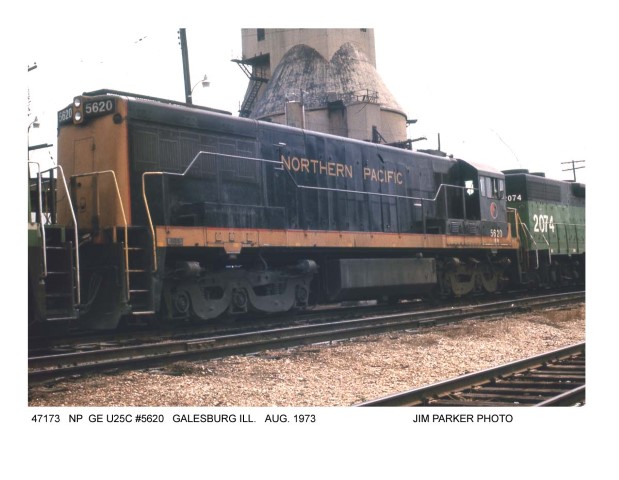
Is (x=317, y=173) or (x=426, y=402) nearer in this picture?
(x=426, y=402)

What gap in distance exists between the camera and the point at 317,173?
1234 centimetres

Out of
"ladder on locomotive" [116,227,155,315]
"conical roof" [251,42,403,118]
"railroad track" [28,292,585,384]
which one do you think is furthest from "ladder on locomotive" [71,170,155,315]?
"conical roof" [251,42,403,118]

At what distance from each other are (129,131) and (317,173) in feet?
12.5

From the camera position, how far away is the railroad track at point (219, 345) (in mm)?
7277

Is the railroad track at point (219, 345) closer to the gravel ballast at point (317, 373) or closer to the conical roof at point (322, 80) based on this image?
the gravel ballast at point (317, 373)

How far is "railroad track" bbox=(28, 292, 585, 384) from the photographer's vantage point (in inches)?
287

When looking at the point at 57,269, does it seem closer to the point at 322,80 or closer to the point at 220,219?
the point at 220,219

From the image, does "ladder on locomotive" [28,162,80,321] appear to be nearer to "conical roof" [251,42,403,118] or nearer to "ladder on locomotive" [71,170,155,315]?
"ladder on locomotive" [71,170,155,315]

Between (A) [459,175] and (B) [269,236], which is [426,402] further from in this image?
(A) [459,175]

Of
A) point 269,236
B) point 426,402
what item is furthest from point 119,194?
point 426,402

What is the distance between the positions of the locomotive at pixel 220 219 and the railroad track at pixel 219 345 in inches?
20.3

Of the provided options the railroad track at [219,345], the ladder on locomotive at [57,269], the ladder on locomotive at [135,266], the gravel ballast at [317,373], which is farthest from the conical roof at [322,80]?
the ladder on locomotive at [57,269]

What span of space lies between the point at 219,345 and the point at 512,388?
3.85m

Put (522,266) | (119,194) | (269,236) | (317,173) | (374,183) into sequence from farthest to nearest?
(522,266)
(374,183)
(317,173)
(269,236)
(119,194)
